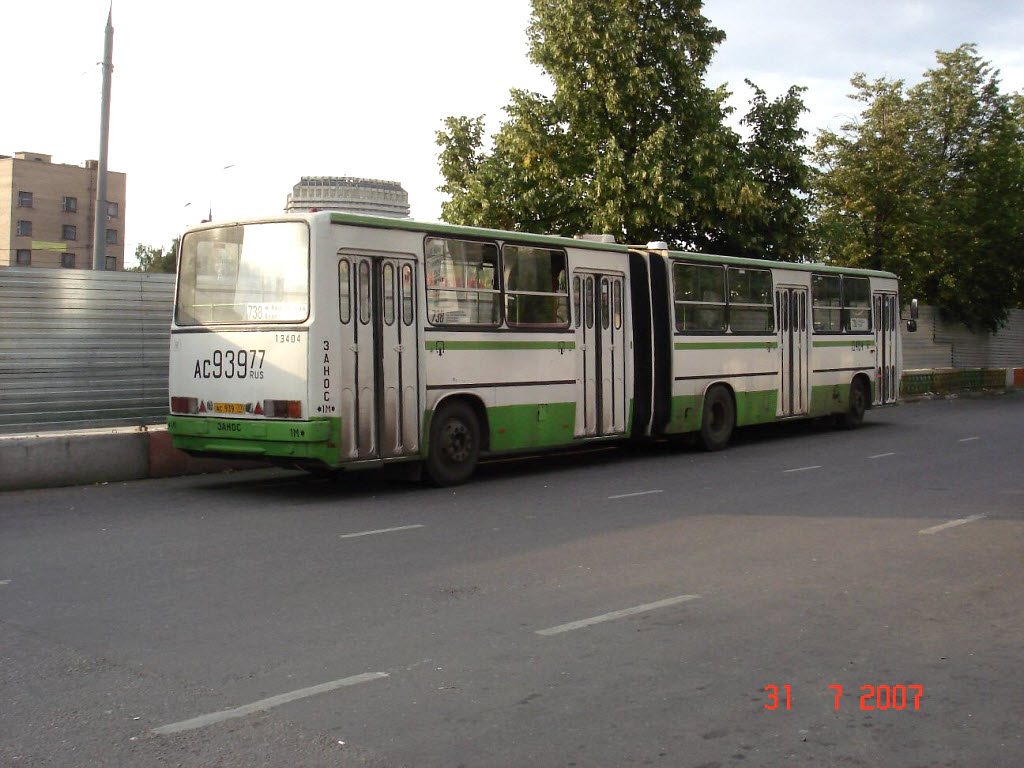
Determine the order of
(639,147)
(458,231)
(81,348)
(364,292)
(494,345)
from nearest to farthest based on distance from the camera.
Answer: (364,292)
(458,231)
(494,345)
(81,348)
(639,147)

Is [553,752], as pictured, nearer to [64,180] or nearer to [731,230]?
→ [731,230]

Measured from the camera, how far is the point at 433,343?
1310cm

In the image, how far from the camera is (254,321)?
1233 centimetres

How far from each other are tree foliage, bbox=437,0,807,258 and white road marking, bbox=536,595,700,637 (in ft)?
62.1

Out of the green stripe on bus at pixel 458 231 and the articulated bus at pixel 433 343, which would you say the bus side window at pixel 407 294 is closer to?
the articulated bus at pixel 433 343

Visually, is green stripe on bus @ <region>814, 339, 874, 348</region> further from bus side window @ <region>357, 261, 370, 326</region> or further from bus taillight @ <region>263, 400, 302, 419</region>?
bus taillight @ <region>263, 400, 302, 419</region>

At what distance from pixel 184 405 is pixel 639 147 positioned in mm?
15963

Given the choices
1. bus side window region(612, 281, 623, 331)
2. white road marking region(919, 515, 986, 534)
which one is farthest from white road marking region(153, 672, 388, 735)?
bus side window region(612, 281, 623, 331)

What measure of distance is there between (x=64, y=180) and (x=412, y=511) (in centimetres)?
10835

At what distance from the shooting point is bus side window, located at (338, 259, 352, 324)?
475 inches

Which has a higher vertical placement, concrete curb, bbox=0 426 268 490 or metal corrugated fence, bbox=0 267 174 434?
metal corrugated fence, bbox=0 267 174 434

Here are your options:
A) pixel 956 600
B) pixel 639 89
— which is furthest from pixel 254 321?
pixel 639 89

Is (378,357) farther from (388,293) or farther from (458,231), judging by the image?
(458,231)

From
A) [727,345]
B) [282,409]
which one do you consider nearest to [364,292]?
[282,409]
